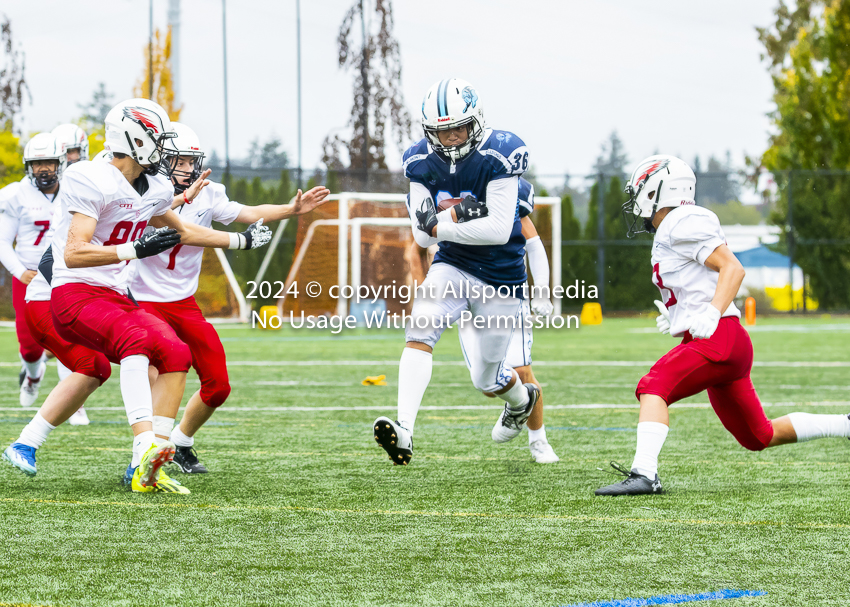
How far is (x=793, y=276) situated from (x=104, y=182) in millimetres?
25284

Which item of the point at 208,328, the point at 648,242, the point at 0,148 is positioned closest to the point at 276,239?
the point at 0,148

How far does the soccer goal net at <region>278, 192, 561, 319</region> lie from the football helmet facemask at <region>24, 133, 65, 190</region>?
15020 millimetres

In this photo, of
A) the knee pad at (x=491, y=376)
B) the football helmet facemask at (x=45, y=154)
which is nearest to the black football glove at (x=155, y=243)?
the knee pad at (x=491, y=376)

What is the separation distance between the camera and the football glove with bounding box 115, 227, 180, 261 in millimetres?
4574

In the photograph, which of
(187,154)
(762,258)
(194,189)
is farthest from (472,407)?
(762,258)

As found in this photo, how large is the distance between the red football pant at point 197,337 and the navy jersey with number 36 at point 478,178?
4.06ft

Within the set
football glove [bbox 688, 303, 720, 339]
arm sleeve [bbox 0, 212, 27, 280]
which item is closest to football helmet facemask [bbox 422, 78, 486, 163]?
football glove [bbox 688, 303, 720, 339]

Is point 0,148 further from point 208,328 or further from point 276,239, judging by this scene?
point 208,328

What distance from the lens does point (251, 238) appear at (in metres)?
5.33

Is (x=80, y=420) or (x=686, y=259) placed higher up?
(x=686, y=259)

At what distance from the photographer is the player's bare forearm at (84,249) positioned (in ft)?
15.1

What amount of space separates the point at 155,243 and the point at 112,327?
46cm

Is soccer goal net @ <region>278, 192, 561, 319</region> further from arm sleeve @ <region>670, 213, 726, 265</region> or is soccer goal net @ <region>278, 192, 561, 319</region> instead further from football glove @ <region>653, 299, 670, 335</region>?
arm sleeve @ <region>670, 213, 726, 265</region>

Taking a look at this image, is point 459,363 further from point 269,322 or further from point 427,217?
point 269,322
